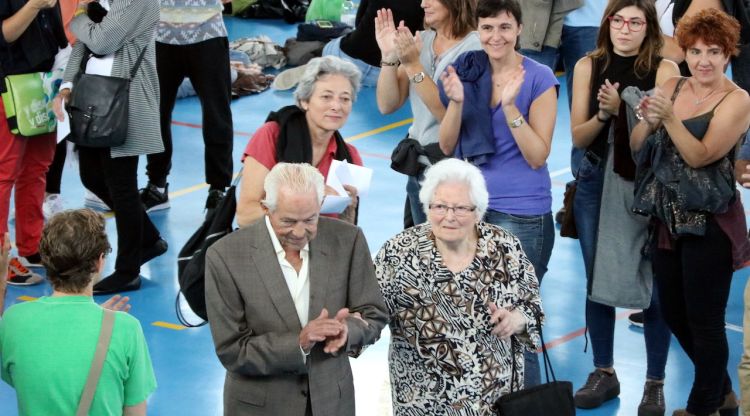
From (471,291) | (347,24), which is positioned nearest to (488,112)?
(471,291)

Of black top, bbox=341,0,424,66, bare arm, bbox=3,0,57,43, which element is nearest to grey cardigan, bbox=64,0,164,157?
bare arm, bbox=3,0,57,43

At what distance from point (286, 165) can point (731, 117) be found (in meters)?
2.26

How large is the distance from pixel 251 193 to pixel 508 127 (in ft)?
4.42

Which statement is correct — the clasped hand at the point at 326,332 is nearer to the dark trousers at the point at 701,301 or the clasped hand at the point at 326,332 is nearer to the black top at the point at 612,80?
the dark trousers at the point at 701,301

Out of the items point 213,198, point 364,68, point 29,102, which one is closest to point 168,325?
point 29,102

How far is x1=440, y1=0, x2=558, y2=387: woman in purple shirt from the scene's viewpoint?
5.63m

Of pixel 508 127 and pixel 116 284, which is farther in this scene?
pixel 116 284

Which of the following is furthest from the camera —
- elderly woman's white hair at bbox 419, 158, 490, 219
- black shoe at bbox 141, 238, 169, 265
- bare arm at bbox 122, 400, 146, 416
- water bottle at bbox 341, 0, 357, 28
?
water bottle at bbox 341, 0, 357, 28

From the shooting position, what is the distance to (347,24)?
49.7ft

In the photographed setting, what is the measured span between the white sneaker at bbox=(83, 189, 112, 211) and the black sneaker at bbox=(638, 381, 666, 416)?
484cm

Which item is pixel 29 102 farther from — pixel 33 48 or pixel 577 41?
pixel 577 41

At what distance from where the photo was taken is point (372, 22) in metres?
7.88

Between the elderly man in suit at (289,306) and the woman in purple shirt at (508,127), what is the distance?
4.60 ft

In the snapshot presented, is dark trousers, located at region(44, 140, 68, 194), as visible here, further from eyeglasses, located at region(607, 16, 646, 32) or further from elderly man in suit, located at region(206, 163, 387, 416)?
elderly man in suit, located at region(206, 163, 387, 416)
